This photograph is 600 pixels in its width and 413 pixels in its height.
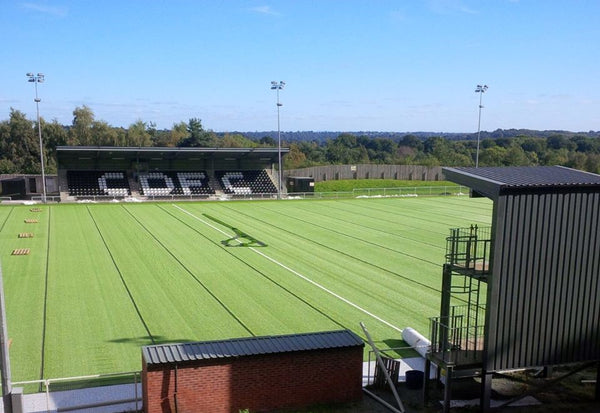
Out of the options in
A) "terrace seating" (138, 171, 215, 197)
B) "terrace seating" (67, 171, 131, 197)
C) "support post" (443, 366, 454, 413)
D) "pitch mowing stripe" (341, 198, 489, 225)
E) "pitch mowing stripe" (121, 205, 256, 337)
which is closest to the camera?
"support post" (443, 366, 454, 413)

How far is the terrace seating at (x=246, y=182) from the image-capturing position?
5216 centimetres

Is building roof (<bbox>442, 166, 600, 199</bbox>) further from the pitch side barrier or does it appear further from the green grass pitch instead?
the pitch side barrier

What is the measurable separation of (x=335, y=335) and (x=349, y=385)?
0.98m

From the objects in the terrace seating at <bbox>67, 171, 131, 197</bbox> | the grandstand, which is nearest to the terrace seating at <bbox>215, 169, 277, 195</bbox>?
the grandstand

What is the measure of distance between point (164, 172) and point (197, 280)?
33866 mm

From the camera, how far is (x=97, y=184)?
4869 cm

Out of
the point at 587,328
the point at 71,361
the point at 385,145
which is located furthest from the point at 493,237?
the point at 385,145

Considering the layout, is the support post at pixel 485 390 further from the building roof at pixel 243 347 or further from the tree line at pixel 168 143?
the tree line at pixel 168 143

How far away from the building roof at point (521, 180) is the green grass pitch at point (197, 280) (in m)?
5.32

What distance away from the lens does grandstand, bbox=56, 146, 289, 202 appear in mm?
47656

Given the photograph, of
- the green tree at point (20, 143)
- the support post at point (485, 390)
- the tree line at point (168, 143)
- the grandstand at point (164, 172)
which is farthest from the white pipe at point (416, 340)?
the green tree at point (20, 143)

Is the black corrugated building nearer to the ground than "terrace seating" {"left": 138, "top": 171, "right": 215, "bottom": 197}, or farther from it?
farther from it

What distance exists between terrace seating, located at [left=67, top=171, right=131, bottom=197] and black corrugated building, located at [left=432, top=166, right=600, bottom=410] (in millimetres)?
41299

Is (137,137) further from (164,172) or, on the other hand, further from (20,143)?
(164,172)
